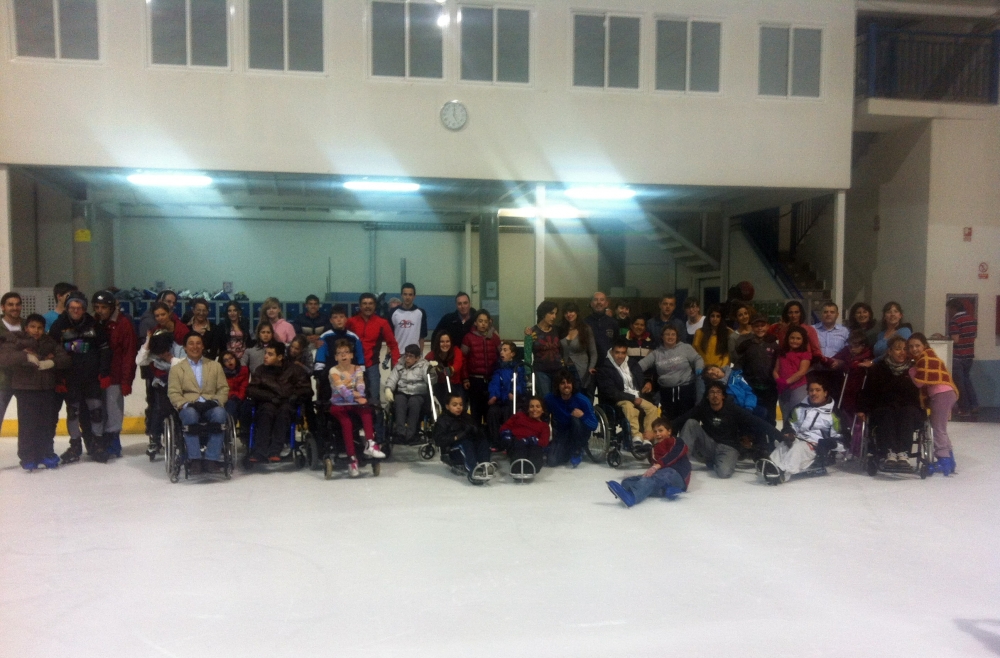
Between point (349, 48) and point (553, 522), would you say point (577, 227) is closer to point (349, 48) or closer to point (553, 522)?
point (349, 48)

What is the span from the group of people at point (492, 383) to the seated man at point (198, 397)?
0.01 meters

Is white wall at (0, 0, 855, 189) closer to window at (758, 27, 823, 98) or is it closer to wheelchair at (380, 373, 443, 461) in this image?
window at (758, 27, 823, 98)

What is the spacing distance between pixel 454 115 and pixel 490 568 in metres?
6.37

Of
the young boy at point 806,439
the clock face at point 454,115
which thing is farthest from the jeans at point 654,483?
the clock face at point 454,115

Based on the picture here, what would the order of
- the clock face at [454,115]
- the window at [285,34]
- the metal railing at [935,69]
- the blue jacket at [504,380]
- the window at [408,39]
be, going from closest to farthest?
the blue jacket at [504,380], the window at [285,34], the window at [408,39], the clock face at [454,115], the metal railing at [935,69]

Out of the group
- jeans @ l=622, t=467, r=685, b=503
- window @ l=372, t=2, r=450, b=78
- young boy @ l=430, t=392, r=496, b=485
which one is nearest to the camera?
jeans @ l=622, t=467, r=685, b=503

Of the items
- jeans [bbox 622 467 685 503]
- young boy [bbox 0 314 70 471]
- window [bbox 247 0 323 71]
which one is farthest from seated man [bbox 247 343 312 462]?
window [bbox 247 0 323 71]

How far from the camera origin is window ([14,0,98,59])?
8305 mm

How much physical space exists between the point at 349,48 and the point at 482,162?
2.01 meters

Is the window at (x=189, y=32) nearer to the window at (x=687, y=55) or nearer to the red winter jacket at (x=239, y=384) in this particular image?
the red winter jacket at (x=239, y=384)

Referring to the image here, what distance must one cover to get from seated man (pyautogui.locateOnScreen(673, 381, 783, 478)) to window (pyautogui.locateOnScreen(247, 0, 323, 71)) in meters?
5.80

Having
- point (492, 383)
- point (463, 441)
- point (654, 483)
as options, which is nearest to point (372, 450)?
point (463, 441)

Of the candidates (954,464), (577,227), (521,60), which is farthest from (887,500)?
(577,227)

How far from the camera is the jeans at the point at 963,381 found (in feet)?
32.7
